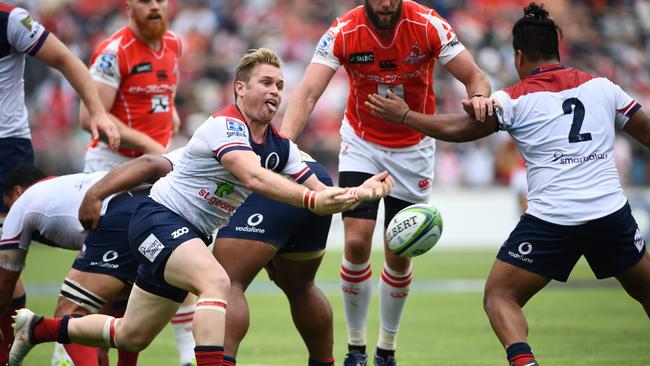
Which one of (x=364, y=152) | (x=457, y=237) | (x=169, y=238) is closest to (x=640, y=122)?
(x=364, y=152)

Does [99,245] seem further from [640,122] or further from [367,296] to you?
[640,122]

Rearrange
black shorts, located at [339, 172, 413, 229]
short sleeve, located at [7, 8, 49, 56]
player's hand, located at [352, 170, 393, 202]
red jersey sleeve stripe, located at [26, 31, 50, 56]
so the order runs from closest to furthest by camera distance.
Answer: player's hand, located at [352, 170, 393, 202] → short sleeve, located at [7, 8, 49, 56] → red jersey sleeve stripe, located at [26, 31, 50, 56] → black shorts, located at [339, 172, 413, 229]

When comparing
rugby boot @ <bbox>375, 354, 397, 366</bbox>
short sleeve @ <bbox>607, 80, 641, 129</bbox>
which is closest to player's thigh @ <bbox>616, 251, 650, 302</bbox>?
short sleeve @ <bbox>607, 80, 641, 129</bbox>

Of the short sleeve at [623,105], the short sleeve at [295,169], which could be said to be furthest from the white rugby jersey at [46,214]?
the short sleeve at [623,105]

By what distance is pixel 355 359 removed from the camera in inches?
324

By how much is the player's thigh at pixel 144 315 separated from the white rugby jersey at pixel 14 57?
2396 millimetres

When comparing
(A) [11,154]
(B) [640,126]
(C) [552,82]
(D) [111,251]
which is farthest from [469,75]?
(A) [11,154]

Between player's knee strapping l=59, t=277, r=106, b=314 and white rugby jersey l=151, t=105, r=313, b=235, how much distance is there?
3.41ft

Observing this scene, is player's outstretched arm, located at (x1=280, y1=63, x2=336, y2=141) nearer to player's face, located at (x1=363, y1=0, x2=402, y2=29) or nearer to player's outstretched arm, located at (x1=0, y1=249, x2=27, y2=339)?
player's face, located at (x1=363, y1=0, x2=402, y2=29)

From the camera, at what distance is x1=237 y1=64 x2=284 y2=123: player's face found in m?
6.46

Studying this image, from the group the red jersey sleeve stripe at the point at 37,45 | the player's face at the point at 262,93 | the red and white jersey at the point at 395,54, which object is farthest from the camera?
the red and white jersey at the point at 395,54

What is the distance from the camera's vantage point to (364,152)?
8398mm

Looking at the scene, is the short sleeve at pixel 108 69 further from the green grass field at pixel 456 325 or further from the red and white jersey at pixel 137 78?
the green grass field at pixel 456 325

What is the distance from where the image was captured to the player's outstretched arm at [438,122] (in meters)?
6.76
